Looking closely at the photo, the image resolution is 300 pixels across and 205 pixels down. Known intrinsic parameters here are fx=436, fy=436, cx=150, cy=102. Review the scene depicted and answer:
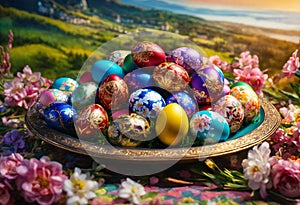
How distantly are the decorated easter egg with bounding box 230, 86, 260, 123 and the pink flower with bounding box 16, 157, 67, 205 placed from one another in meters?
0.85

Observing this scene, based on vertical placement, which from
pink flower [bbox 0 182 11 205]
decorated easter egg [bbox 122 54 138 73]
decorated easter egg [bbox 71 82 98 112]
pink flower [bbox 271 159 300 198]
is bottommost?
pink flower [bbox 0 182 11 205]

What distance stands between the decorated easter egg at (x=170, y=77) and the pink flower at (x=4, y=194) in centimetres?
73

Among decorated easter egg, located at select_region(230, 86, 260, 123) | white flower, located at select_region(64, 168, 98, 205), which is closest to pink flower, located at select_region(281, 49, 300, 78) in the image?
decorated easter egg, located at select_region(230, 86, 260, 123)

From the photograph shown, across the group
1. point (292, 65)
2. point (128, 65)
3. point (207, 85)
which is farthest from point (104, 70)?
point (292, 65)

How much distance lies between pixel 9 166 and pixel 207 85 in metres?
0.85

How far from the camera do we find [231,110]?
69.8 inches

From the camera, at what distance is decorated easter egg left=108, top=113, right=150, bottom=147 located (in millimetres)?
1609

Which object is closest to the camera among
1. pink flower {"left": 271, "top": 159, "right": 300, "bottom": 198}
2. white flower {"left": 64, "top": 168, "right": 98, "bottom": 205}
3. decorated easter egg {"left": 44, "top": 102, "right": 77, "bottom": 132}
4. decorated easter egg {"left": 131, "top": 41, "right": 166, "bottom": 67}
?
white flower {"left": 64, "top": 168, "right": 98, "bottom": 205}

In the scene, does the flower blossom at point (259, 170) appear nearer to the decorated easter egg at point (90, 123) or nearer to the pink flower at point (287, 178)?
the pink flower at point (287, 178)

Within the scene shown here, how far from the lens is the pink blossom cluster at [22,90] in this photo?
7.60ft

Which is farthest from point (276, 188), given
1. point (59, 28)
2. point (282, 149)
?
point (59, 28)

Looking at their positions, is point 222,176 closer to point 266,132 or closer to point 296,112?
point 266,132

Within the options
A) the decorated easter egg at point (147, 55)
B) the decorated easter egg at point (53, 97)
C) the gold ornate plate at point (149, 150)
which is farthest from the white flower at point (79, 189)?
the decorated easter egg at point (147, 55)

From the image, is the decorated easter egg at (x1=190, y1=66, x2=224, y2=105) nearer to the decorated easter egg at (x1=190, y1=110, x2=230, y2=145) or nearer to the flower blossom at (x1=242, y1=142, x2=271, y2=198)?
the decorated easter egg at (x1=190, y1=110, x2=230, y2=145)
